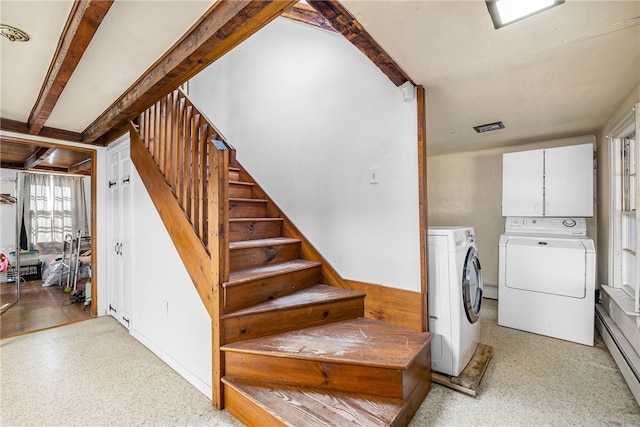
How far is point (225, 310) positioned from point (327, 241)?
1125mm

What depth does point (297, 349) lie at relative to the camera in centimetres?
169

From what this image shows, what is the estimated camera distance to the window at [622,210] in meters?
2.39

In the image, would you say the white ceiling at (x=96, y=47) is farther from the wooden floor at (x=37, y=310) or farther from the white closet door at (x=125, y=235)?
the wooden floor at (x=37, y=310)

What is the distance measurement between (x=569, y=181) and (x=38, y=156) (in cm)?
760

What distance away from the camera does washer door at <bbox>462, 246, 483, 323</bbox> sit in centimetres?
208

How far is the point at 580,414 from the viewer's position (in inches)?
65.1

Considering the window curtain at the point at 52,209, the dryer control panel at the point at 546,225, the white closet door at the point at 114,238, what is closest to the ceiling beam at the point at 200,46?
the white closet door at the point at 114,238

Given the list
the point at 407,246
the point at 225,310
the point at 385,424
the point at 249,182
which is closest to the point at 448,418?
the point at 385,424

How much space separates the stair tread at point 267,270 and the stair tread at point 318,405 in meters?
0.61

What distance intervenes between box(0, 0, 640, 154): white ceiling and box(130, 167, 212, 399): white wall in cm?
108

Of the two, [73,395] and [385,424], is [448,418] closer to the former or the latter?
[385,424]

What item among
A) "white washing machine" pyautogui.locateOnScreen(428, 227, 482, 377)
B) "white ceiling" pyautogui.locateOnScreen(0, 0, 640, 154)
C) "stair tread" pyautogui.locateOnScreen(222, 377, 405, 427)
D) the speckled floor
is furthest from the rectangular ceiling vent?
"stair tread" pyautogui.locateOnScreen(222, 377, 405, 427)

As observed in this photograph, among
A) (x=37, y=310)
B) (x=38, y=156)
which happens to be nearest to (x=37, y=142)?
(x=38, y=156)

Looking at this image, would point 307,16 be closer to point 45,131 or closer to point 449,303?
point 449,303
